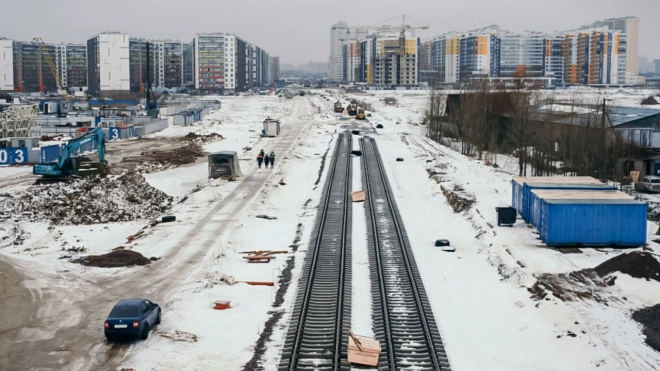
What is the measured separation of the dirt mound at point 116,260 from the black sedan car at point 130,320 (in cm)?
555

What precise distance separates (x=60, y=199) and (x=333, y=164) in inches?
631

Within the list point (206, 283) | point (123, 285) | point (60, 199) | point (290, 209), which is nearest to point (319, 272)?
point (206, 283)

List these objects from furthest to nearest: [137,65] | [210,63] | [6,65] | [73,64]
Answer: [210,63] → [73,64] → [6,65] → [137,65]

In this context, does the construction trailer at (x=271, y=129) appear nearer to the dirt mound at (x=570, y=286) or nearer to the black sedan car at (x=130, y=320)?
the dirt mound at (x=570, y=286)

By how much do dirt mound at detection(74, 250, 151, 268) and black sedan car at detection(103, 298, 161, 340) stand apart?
219 inches

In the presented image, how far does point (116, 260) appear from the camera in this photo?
66.0ft

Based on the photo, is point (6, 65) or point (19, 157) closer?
point (19, 157)

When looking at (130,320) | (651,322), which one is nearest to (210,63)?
(130,320)

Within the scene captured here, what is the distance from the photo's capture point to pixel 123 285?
18.0 metres

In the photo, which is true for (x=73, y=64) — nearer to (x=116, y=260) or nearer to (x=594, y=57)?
(x=594, y=57)

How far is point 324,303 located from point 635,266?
7.32 metres

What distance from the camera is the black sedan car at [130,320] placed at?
44.9ft

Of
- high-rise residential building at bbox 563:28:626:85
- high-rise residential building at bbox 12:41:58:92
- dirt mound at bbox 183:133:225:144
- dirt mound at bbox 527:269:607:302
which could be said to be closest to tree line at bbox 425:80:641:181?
dirt mound at bbox 527:269:607:302

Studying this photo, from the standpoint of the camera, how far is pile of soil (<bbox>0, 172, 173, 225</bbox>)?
28562 mm
